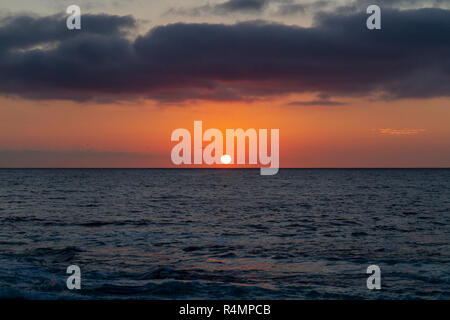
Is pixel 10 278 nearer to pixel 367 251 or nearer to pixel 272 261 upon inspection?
pixel 272 261

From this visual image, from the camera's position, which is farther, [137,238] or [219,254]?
[137,238]

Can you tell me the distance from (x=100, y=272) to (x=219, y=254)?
621cm

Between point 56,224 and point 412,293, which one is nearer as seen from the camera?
point 412,293

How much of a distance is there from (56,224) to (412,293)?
27187 millimetres

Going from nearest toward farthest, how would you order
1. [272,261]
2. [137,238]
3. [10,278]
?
1. [10,278]
2. [272,261]
3. [137,238]

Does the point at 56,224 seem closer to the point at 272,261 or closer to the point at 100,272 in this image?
the point at 100,272

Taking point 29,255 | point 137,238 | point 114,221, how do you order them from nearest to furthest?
point 29,255, point 137,238, point 114,221

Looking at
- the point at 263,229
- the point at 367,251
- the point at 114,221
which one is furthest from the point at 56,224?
the point at 367,251

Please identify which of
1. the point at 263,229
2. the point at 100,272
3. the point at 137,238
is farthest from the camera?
the point at 263,229
